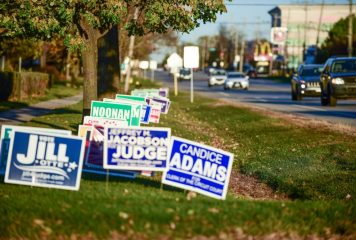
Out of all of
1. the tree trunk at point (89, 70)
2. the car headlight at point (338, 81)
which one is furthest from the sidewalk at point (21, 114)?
the car headlight at point (338, 81)

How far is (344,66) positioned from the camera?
3139cm

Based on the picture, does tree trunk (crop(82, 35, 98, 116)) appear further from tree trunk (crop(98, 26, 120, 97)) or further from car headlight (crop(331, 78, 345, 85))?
car headlight (crop(331, 78, 345, 85))

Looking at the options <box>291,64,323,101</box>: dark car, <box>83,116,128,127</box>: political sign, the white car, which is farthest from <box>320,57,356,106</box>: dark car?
the white car

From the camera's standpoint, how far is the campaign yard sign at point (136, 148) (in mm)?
9562

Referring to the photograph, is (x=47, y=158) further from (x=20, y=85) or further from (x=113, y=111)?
(x=20, y=85)

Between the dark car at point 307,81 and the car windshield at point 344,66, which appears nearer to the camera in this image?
the car windshield at point 344,66

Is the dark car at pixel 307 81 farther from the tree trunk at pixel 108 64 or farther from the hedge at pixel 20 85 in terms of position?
the tree trunk at pixel 108 64

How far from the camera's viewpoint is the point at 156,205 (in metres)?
8.74

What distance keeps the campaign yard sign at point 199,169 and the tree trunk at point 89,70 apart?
8.65 m

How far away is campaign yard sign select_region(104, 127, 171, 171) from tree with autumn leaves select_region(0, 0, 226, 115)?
6622 millimetres

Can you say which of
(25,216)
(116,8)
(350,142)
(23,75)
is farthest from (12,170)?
(23,75)

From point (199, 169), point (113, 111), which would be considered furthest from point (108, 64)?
point (199, 169)

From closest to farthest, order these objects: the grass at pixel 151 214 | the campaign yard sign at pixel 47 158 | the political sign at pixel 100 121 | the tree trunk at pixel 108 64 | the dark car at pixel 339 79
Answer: the grass at pixel 151 214, the campaign yard sign at pixel 47 158, the political sign at pixel 100 121, the tree trunk at pixel 108 64, the dark car at pixel 339 79

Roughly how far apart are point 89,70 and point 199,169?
9445mm
